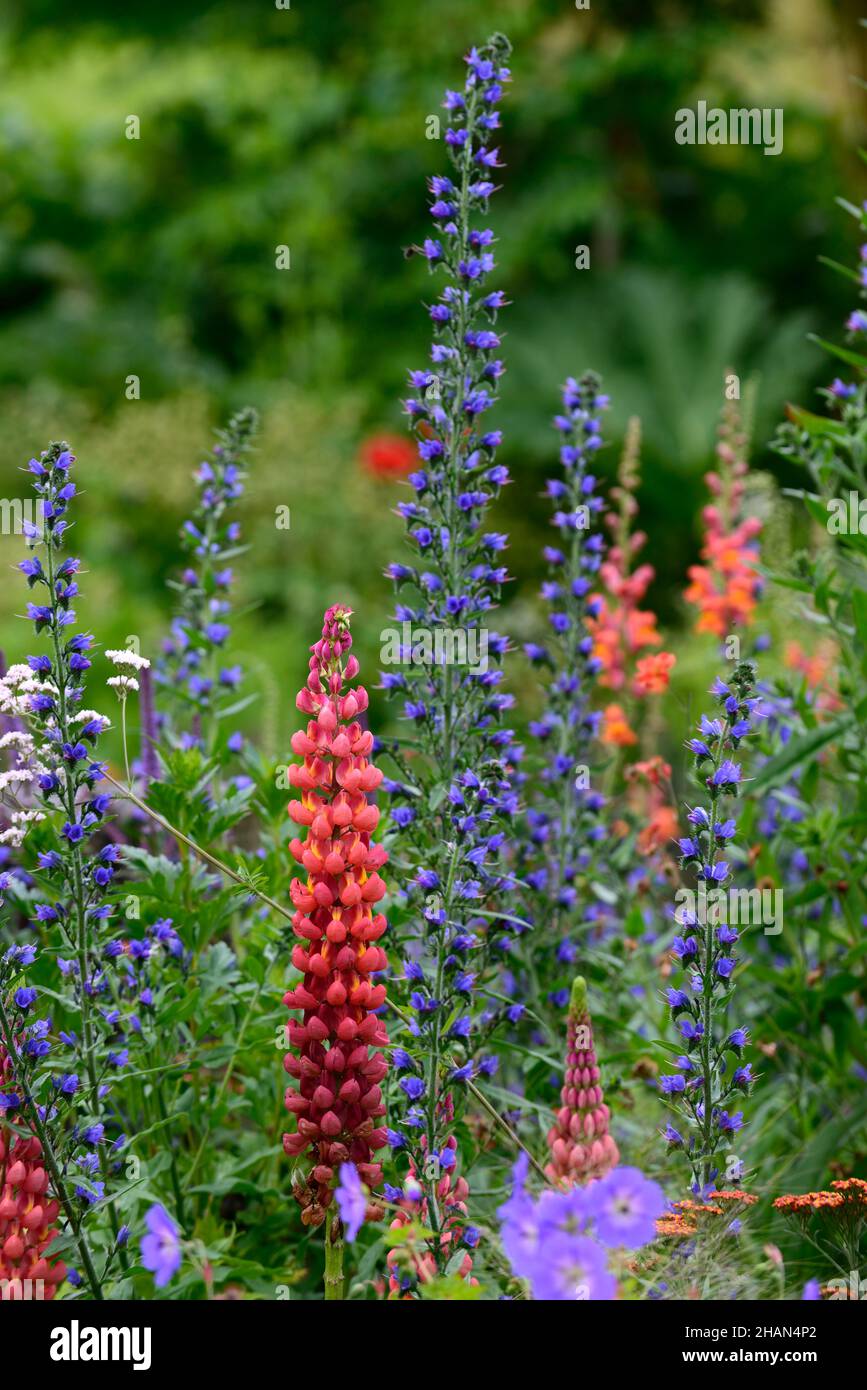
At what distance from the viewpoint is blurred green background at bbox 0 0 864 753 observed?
10.6m

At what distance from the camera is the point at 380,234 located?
12352mm

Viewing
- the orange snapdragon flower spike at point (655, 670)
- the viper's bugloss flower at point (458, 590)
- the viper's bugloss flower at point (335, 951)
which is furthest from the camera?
the orange snapdragon flower spike at point (655, 670)

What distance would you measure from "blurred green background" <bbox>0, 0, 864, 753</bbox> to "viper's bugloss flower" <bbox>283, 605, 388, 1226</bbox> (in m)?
7.16

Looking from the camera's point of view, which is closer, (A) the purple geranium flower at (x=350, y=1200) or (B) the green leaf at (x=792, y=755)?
(A) the purple geranium flower at (x=350, y=1200)

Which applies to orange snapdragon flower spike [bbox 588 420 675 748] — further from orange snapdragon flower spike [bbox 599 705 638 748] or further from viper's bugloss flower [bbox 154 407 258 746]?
viper's bugloss flower [bbox 154 407 258 746]

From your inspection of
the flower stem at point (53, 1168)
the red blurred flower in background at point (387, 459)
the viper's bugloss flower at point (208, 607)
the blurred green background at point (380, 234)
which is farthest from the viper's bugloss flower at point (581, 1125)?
the blurred green background at point (380, 234)

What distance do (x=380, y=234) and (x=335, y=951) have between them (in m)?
10.8

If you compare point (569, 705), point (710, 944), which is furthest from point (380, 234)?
point (710, 944)

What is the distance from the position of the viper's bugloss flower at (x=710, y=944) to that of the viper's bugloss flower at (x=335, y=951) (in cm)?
44

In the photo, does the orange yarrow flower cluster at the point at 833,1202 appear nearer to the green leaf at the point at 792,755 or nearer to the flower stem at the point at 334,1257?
the flower stem at the point at 334,1257

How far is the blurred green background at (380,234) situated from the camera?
10.6 meters
